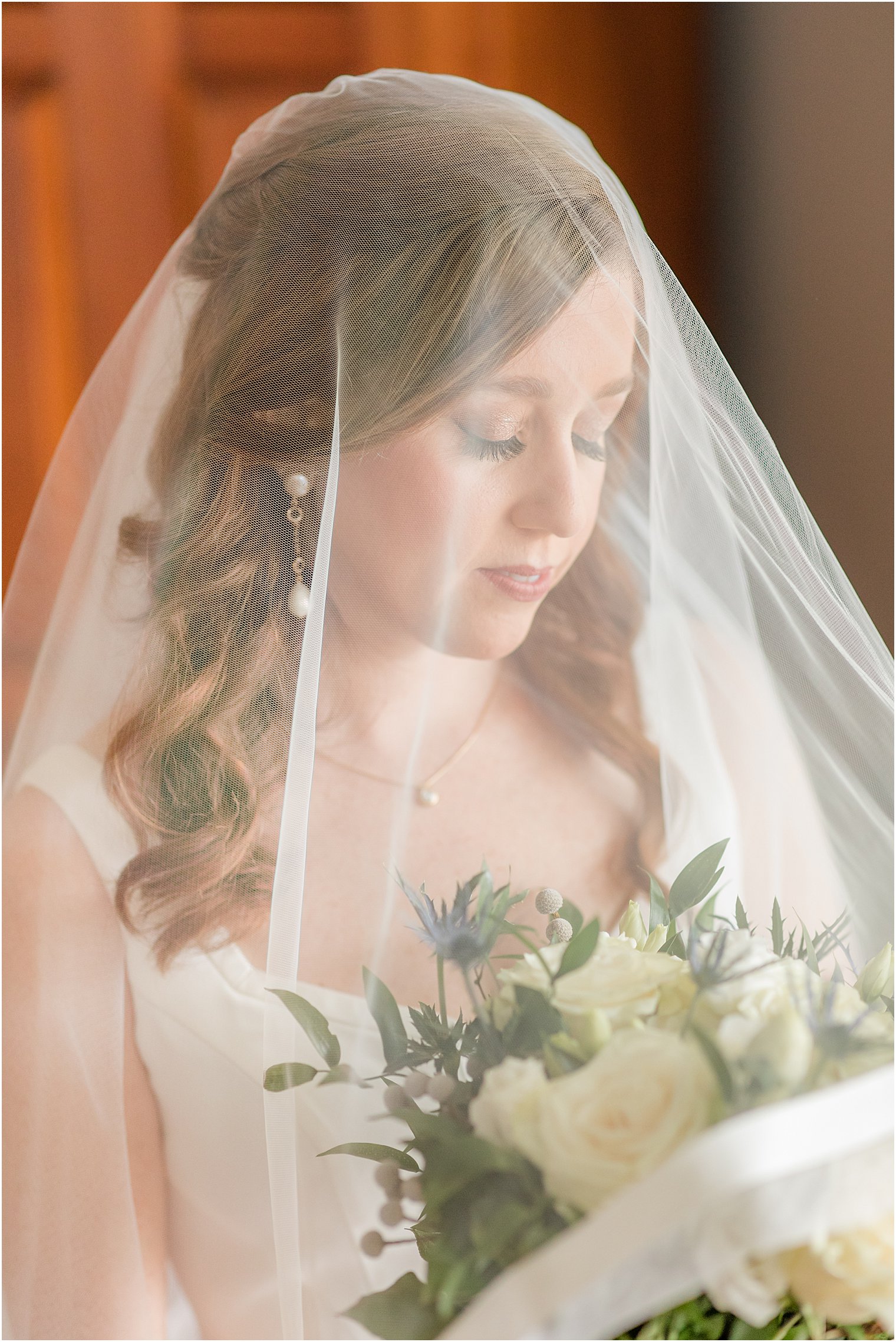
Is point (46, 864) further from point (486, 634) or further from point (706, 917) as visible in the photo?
point (706, 917)

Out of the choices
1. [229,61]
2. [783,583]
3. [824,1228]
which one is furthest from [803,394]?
[824,1228]

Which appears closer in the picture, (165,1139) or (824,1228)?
(824,1228)

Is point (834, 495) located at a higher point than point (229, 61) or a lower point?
lower

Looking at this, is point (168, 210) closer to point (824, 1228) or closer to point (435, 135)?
point (435, 135)

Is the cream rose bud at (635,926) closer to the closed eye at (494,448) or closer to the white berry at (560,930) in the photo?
the white berry at (560,930)

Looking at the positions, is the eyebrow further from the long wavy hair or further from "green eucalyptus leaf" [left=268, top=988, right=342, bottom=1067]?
"green eucalyptus leaf" [left=268, top=988, right=342, bottom=1067]

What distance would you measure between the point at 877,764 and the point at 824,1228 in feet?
1.21

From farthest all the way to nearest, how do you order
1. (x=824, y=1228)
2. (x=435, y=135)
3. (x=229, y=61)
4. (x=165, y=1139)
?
(x=229, y=61), (x=165, y=1139), (x=435, y=135), (x=824, y=1228)

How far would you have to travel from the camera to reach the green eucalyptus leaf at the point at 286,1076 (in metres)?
0.57

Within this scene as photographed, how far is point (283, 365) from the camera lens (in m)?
0.71

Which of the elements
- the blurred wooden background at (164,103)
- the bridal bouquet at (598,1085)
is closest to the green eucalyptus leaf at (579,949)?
the bridal bouquet at (598,1085)

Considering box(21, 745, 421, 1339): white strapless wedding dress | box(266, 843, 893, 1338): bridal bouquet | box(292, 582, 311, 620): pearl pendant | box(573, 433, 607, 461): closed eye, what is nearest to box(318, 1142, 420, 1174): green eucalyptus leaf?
box(266, 843, 893, 1338): bridal bouquet

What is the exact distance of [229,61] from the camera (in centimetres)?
118

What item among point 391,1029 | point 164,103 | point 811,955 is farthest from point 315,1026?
point 164,103
